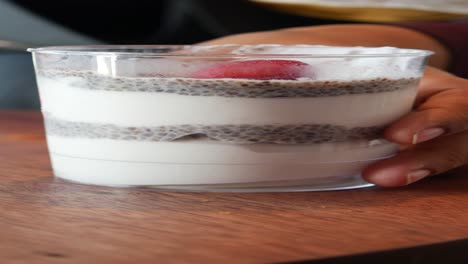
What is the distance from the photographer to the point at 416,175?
0.43 m

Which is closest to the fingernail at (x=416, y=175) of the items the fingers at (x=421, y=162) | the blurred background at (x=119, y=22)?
the fingers at (x=421, y=162)

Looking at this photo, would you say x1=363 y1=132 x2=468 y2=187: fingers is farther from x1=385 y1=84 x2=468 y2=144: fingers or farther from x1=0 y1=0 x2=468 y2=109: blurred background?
x1=0 y1=0 x2=468 y2=109: blurred background

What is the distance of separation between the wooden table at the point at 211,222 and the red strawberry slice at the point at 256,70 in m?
0.07

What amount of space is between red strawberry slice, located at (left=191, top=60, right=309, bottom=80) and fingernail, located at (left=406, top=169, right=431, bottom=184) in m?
0.10

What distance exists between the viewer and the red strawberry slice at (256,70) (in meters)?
0.38

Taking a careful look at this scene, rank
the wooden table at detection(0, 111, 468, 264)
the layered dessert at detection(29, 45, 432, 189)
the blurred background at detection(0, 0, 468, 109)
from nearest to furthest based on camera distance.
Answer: the wooden table at detection(0, 111, 468, 264) → the layered dessert at detection(29, 45, 432, 189) → the blurred background at detection(0, 0, 468, 109)

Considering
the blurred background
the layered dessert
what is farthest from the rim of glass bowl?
the blurred background

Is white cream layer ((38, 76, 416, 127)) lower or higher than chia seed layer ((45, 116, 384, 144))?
higher

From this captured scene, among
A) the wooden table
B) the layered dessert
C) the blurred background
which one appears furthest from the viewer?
the blurred background

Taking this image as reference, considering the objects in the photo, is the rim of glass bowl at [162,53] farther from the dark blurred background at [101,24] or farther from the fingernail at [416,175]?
the dark blurred background at [101,24]

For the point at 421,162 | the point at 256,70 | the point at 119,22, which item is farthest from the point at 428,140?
the point at 119,22

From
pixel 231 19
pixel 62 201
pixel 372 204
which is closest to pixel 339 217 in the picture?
pixel 372 204

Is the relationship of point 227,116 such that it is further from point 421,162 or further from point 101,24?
point 101,24

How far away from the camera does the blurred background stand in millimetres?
1036
